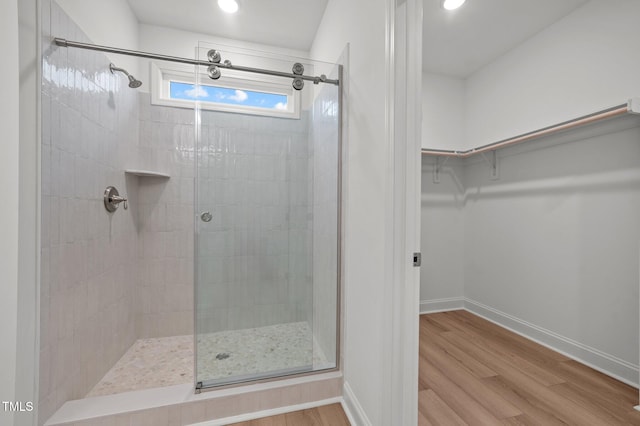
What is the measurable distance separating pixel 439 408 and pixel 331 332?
706 millimetres

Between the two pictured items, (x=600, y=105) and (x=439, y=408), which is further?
(x=600, y=105)

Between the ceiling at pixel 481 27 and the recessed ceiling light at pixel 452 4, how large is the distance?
Result: 0.12ft

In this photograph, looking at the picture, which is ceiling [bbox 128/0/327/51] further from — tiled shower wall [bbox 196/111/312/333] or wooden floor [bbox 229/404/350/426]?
wooden floor [bbox 229/404/350/426]

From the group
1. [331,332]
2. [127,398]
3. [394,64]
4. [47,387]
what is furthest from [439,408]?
[47,387]

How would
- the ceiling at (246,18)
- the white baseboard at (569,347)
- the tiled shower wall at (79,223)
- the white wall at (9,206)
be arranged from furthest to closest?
the ceiling at (246,18), the white baseboard at (569,347), the tiled shower wall at (79,223), the white wall at (9,206)

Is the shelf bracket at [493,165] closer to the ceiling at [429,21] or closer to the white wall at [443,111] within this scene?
the white wall at [443,111]

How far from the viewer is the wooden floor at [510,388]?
139 centimetres

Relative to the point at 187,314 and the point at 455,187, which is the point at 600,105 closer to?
the point at 455,187

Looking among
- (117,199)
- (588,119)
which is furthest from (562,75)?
(117,199)

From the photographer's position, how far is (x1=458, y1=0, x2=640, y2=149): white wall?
1647 mm

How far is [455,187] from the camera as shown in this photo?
112 inches

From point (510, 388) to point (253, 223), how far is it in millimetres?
1888

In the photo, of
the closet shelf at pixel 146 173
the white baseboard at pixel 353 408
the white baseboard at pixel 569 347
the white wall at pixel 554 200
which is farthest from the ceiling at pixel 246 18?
the white baseboard at pixel 569 347

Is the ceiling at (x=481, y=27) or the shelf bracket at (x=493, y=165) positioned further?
the shelf bracket at (x=493, y=165)
